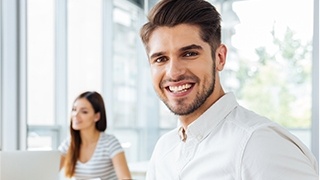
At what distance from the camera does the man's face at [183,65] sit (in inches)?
42.6

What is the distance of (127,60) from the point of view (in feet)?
18.0

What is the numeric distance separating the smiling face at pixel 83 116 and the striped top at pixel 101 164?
16 cm

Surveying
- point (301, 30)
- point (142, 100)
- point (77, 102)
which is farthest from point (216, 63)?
point (142, 100)

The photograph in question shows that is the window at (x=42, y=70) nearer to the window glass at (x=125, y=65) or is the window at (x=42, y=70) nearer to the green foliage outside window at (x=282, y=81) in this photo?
the window glass at (x=125, y=65)

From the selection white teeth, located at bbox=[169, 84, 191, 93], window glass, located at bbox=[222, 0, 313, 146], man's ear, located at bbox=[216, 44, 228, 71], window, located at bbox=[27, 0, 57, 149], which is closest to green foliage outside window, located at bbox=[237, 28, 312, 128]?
window glass, located at bbox=[222, 0, 313, 146]

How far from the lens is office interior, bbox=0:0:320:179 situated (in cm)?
419

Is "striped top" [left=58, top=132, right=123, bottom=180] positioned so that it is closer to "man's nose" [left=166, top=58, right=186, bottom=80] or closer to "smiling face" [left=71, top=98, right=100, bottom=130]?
"smiling face" [left=71, top=98, right=100, bottom=130]

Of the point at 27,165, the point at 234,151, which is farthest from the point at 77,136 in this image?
the point at 234,151

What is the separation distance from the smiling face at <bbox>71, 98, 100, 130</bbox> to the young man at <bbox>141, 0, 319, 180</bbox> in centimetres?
169

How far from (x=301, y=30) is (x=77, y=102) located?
7.95ft

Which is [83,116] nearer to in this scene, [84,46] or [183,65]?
[183,65]

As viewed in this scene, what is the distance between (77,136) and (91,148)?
0.15 metres

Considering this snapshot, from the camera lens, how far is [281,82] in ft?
14.7

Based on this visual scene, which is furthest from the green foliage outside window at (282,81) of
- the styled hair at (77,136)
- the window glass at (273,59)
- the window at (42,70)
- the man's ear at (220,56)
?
the man's ear at (220,56)
